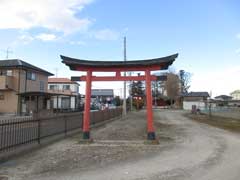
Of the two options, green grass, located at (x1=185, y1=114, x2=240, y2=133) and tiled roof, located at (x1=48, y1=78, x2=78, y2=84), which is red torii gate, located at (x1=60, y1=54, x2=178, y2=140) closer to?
green grass, located at (x1=185, y1=114, x2=240, y2=133)

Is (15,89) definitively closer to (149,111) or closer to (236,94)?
(149,111)

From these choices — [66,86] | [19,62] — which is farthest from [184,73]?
[19,62]

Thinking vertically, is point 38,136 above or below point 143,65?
below

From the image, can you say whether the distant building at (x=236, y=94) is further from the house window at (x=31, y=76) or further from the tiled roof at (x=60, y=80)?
the house window at (x=31, y=76)

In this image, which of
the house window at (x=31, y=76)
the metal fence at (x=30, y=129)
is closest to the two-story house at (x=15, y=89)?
the house window at (x=31, y=76)

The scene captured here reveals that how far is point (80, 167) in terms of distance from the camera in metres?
6.96

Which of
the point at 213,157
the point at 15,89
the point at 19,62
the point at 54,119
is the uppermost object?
the point at 19,62

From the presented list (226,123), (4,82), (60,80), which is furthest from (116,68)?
(60,80)

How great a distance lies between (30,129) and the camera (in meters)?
9.53

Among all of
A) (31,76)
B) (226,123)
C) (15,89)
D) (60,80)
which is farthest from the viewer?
(60,80)

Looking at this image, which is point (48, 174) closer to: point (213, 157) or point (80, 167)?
point (80, 167)

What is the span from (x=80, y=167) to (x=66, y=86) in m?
52.3

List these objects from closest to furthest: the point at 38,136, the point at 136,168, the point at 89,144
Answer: the point at 136,168
the point at 38,136
the point at 89,144

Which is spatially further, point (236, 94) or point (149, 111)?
point (236, 94)
